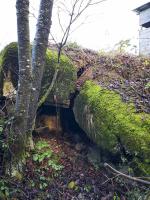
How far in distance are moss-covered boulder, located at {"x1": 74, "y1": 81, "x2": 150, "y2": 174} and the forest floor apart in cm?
43

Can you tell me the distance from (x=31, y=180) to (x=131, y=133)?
6.15 feet

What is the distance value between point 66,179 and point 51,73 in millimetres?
2256

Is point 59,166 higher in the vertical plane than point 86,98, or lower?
lower

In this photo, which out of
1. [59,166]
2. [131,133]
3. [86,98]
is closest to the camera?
[131,133]

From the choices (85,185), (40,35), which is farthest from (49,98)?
(85,185)

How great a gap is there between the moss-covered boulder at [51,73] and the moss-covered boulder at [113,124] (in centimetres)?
35

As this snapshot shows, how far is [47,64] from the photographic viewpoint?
652cm

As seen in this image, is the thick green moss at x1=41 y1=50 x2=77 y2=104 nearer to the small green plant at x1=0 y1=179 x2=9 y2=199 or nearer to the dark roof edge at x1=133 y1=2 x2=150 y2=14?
the small green plant at x1=0 y1=179 x2=9 y2=199

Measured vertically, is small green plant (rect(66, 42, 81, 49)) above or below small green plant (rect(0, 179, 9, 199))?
above

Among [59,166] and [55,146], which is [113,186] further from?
[55,146]

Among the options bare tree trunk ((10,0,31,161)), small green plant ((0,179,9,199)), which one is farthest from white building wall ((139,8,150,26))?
small green plant ((0,179,9,199))

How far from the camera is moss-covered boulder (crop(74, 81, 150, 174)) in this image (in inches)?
183

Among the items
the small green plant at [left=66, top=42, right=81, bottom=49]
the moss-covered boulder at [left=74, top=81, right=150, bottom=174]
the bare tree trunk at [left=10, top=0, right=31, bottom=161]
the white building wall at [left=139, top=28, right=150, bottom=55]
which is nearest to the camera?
the moss-covered boulder at [left=74, top=81, right=150, bottom=174]

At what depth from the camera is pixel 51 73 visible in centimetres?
652
